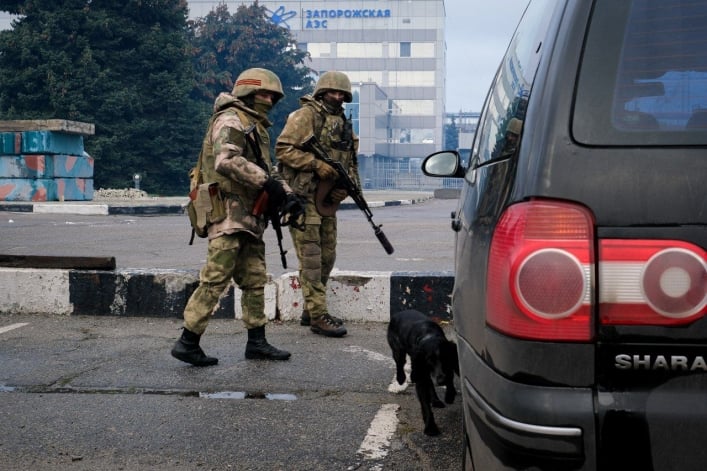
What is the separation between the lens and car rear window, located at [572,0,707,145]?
171 centimetres

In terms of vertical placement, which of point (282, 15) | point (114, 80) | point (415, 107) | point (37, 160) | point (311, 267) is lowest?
point (311, 267)

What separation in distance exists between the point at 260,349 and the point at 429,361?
59.3 inches

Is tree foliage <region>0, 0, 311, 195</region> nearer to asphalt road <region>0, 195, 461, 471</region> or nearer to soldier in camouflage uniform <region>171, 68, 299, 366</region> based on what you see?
asphalt road <region>0, 195, 461, 471</region>

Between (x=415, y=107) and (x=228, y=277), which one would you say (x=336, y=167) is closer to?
(x=228, y=277)

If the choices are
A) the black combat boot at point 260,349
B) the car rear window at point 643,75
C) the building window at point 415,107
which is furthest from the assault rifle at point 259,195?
the building window at point 415,107

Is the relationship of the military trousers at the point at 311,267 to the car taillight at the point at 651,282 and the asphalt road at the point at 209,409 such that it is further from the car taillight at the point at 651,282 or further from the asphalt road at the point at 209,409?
the car taillight at the point at 651,282

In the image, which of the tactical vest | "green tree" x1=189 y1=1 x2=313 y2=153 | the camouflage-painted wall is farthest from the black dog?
"green tree" x1=189 y1=1 x2=313 y2=153

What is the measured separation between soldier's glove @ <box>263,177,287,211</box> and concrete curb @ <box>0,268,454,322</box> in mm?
1463

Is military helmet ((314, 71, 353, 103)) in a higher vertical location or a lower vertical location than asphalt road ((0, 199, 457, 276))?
higher

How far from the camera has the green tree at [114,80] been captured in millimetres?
28938

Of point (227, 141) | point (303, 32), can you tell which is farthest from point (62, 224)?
point (303, 32)

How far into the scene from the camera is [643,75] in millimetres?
1760

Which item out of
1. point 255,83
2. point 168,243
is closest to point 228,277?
point 255,83

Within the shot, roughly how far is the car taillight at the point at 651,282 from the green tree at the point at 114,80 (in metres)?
29.1
